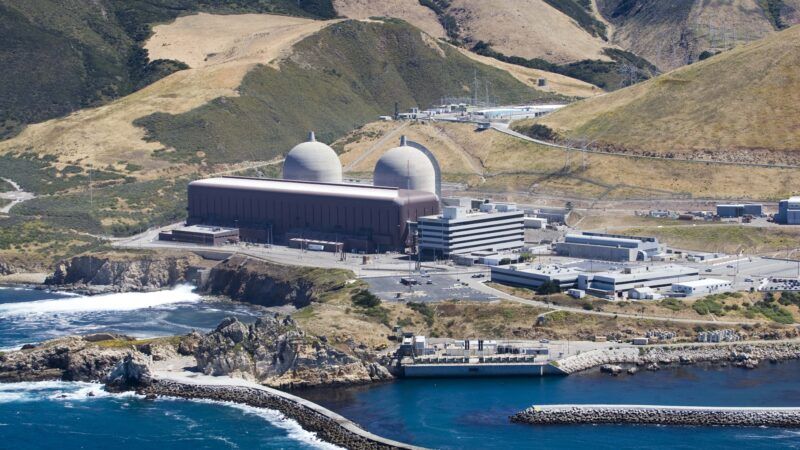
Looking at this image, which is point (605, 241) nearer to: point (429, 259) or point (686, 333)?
point (429, 259)

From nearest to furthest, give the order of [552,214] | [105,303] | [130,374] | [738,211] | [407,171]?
[130,374]
[105,303]
[407,171]
[738,211]
[552,214]

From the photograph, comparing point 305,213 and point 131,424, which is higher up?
point 305,213

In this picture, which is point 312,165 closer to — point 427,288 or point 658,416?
point 427,288

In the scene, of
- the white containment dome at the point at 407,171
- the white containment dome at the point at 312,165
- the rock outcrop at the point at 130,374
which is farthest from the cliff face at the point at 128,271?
the rock outcrop at the point at 130,374

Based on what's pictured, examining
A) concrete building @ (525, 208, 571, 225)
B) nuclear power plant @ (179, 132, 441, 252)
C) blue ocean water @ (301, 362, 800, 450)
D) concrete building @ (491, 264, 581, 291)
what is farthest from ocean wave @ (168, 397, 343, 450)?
concrete building @ (525, 208, 571, 225)

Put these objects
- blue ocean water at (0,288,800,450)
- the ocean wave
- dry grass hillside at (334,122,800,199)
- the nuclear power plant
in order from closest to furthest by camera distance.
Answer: the ocean wave
blue ocean water at (0,288,800,450)
the nuclear power plant
dry grass hillside at (334,122,800,199)

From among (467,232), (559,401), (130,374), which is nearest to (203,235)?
(467,232)

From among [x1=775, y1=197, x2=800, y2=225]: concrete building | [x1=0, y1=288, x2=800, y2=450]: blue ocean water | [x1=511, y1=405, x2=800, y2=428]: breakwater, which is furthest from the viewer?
[x1=775, y1=197, x2=800, y2=225]: concrete building

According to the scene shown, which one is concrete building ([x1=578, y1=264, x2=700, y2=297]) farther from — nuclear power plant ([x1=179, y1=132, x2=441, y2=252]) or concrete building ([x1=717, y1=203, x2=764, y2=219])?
concrete building ([x1=717, y1=203, x2=764, y2=219])
